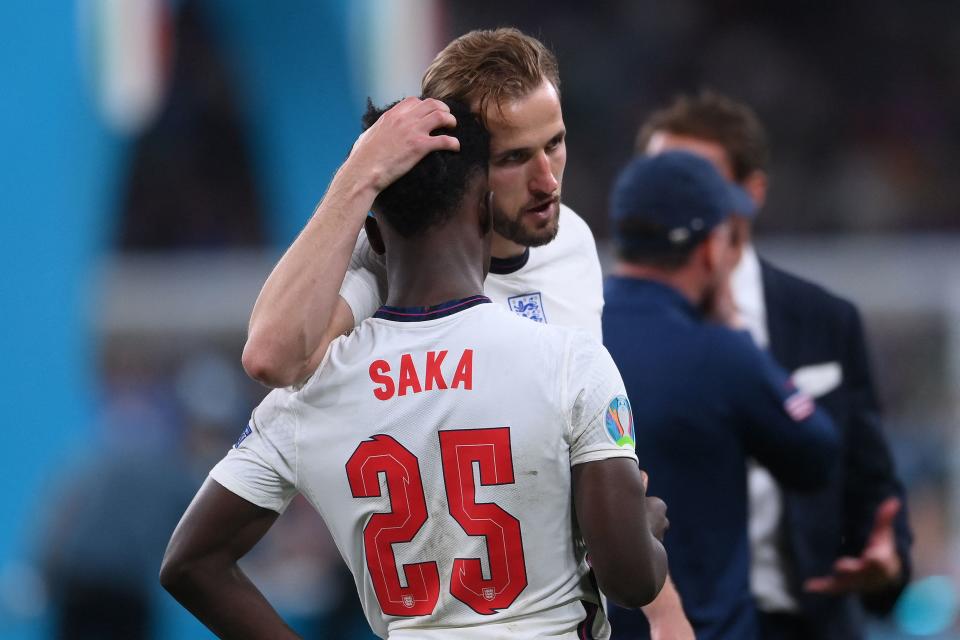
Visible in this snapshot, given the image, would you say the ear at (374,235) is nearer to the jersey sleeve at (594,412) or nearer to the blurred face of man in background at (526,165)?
the blurred face of man in background at (526,165)

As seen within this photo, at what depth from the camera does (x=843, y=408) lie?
3.74 m

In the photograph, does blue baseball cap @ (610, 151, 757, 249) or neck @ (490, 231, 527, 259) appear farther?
blue baseball cap @ (610, 151, 757, 249)

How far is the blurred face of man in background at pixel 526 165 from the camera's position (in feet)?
8.02

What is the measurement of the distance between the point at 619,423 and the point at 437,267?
41 centimetres

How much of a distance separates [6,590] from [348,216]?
4.16 m

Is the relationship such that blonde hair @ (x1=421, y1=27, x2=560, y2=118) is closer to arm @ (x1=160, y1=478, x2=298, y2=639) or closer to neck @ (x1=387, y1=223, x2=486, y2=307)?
neck @ (x1=387, y1=223, x2=486, y2=307)

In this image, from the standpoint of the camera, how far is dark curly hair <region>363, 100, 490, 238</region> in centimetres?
233

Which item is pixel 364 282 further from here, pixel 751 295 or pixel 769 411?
pixel 751 295

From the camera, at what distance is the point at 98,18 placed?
253 inches

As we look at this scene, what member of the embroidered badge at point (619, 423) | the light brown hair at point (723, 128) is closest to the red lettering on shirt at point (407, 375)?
the embroidered badge at point (619, 423)

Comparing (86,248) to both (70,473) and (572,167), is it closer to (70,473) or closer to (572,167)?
(70,473)

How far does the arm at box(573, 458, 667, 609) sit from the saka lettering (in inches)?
9.7

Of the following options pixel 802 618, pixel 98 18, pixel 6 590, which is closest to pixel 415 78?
pixel 98 18

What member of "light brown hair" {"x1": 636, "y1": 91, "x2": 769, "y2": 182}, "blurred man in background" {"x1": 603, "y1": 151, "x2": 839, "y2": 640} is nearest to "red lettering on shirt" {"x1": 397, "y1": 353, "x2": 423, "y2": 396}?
"blurred man in background" {"x1": 603, "y1": 151, "x2": 839, "y2": 640}
